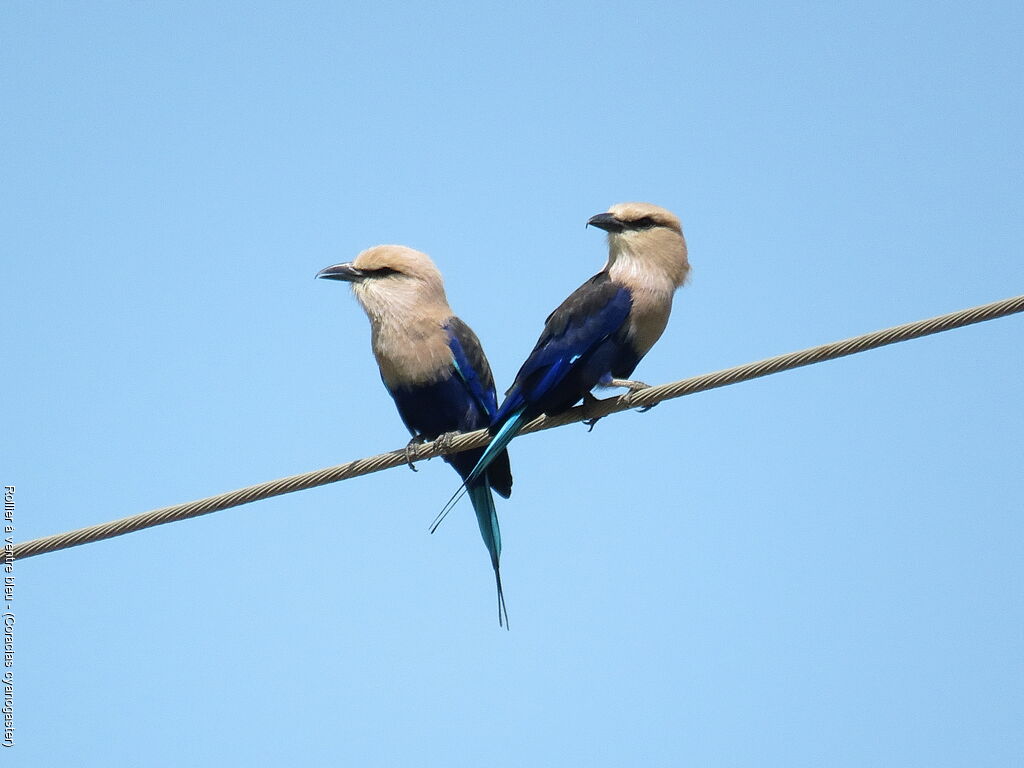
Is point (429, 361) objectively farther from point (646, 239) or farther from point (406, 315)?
point (646, 239)

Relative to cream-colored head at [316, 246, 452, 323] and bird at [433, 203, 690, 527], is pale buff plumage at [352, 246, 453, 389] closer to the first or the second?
cream-colored head at [316, 246, 452, 323]

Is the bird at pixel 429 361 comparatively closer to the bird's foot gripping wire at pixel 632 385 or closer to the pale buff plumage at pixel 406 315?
the pale buff plumage at pixel 406 315

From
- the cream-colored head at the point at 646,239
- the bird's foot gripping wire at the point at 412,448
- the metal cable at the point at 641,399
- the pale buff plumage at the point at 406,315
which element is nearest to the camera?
the metal cable at the point at 641,399

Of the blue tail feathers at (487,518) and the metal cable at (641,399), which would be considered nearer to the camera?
the metal cable at (641,399)

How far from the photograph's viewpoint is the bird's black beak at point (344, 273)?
6.63m

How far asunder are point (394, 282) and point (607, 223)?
113 cm

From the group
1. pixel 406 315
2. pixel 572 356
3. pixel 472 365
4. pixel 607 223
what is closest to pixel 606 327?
pixel 572 356

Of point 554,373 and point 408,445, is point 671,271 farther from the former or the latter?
point 408,445

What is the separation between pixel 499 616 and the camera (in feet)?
20.3

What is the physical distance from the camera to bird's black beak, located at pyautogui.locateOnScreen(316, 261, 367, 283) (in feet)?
21.8

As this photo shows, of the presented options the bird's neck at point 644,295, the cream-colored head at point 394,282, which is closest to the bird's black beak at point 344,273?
the cream-colored head at point 394,282

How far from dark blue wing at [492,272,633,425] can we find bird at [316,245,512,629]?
0.56 metres

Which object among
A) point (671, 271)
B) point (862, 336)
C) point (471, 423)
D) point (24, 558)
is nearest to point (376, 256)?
point (471, 423)

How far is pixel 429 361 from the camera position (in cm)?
638
